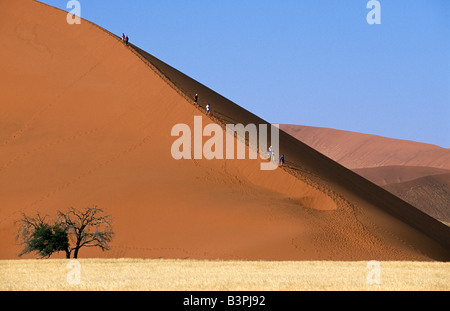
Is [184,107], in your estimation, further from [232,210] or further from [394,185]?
[394,185]

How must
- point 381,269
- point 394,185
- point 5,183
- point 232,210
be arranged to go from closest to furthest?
1. point 381,269
2. point 232,210
3. point 5,183
4. point 394,185

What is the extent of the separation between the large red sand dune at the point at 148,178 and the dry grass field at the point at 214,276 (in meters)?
7.25

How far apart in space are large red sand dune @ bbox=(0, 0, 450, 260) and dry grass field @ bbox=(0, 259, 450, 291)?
725 centimetres

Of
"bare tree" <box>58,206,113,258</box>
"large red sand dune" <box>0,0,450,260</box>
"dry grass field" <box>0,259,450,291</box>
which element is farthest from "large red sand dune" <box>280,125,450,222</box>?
"dry grass field" <box>0,259,450,291</box>

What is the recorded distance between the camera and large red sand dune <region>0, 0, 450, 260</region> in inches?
1437

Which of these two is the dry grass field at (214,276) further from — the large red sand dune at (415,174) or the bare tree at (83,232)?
the large red sand dune at (415,174)

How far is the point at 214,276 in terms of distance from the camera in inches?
889

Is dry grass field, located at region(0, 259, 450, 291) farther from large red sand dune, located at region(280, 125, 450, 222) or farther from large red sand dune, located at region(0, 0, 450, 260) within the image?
large red sand dune, located at region(280, 125, 450, 222)

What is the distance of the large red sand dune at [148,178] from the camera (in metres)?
36.5

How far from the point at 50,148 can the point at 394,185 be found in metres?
80.4

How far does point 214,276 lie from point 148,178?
19103 mm

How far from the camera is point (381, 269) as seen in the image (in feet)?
84.6

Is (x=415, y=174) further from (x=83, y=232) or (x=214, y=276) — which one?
(x=214, y=276)
